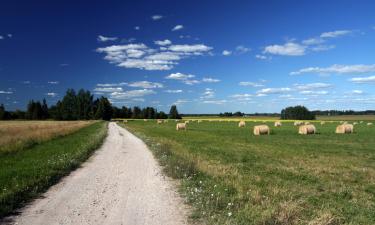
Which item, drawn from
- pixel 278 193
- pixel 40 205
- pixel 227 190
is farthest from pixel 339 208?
pixel 40 205

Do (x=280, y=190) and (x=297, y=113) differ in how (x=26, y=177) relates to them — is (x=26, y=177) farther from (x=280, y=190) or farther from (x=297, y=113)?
(x=297, y=113)

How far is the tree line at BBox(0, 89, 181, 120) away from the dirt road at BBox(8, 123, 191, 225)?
14273cm

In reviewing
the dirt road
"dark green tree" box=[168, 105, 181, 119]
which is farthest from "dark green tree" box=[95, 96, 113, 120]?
the dirt road

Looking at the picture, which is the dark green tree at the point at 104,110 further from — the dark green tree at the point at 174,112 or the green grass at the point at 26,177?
the green grass at the point at 26,177

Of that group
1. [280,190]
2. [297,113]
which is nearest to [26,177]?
A: [280,190]

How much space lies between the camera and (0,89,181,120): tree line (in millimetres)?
157500

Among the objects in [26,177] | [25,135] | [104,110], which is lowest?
[26,177]

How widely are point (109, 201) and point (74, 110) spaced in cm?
15920

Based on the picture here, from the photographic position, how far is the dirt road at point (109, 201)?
8.16m

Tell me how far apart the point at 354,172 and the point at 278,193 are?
6.27m

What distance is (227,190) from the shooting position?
1077cm

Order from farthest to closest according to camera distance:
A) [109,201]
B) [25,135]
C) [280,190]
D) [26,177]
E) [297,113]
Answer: [297,113] < [25,135] < [26,177] < [280,190] < [109,201]

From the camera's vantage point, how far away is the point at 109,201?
9.88m

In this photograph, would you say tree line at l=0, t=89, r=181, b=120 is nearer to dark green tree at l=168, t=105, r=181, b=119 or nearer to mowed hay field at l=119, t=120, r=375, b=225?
dark green tree at l=168, t=105, r=181, b=119
